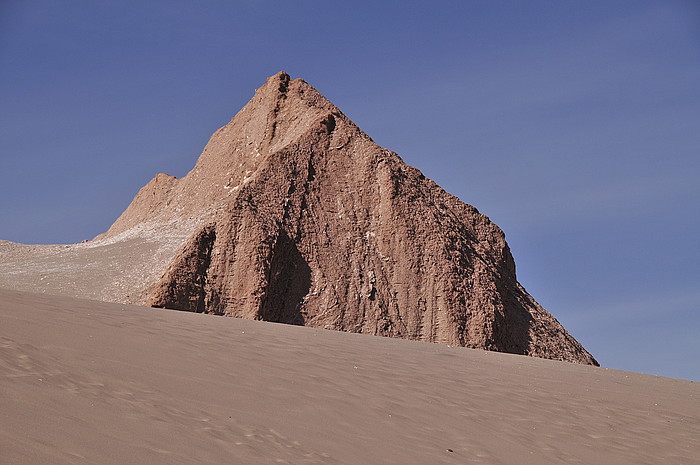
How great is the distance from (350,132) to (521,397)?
65.6ft

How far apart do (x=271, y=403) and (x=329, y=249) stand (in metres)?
18.3

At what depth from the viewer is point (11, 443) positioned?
3.91 meters

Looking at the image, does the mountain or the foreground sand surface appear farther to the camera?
the mountain

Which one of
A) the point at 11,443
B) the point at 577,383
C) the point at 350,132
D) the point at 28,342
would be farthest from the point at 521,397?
the point at 350,132

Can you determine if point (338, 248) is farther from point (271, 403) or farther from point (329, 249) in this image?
point (271, 403)

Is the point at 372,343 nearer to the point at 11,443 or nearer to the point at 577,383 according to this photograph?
the point at 577,383

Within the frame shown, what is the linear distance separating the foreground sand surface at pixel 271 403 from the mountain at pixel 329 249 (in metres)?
10.6

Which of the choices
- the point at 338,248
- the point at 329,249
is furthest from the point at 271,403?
the point at 338,248

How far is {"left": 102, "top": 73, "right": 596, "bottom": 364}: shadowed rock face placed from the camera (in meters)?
22.7

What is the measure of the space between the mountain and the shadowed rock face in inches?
1.8

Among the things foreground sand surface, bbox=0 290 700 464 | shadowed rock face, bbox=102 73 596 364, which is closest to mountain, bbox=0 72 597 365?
shadowed rock face, bbox=102 73 596 364

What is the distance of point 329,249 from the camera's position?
24.8 m

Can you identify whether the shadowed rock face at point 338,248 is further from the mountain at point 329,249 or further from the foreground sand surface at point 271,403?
the foreground sand surface at point 271,403

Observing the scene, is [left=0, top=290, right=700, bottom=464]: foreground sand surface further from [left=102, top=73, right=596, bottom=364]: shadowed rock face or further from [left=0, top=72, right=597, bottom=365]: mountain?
[left=102, top=73, right=596, bottom=364]: shadowed rock face
